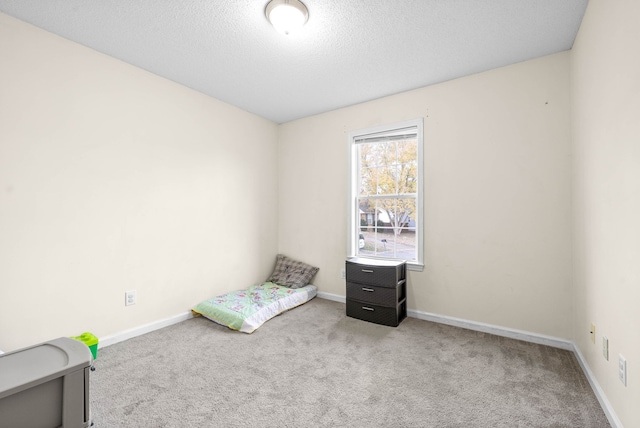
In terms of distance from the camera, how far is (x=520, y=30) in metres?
2.22

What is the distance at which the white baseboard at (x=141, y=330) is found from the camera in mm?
2561

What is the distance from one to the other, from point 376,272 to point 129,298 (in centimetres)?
242

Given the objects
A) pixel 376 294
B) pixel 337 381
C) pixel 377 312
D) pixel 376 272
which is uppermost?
pixel 376 272

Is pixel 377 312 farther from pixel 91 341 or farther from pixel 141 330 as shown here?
pixel 91 341

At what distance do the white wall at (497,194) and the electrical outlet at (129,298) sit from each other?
283 centimetres

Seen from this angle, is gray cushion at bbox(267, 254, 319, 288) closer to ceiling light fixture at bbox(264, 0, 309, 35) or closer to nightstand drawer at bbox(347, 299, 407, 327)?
nightstand drawer at bbox(347, 299, 407, 327)

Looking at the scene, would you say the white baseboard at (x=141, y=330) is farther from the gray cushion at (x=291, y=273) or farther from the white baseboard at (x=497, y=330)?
the white baseboard at (x=497, y=330)

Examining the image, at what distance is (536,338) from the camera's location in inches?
102

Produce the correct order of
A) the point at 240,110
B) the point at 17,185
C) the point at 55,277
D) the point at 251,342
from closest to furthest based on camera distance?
1. the point at 17,185
2. the point at 55,277
3. the point at 251,342
4. the point at 240,110

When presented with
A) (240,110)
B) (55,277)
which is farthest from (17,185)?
(240,110)

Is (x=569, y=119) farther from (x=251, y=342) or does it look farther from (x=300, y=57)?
(x=251, y=342)

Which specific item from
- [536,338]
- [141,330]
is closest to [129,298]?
[141,330]

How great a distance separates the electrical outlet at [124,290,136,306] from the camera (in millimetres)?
2716

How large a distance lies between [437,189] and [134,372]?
10.3 feet
